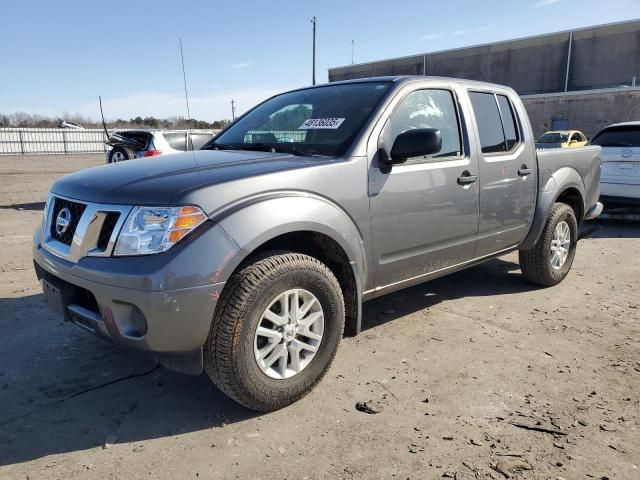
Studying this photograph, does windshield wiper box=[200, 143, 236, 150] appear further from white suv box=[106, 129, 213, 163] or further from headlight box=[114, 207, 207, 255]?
white suv box=[106, 129, 213, 163]

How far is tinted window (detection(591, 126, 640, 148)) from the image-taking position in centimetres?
803

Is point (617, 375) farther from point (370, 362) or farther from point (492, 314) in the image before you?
point (370, 362)

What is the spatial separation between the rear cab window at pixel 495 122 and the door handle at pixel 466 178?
34 centimetres

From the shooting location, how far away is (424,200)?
3.43 meters

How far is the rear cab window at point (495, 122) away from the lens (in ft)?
13.4

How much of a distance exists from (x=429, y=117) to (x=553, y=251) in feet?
7.53

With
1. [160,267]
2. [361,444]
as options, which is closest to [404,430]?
[361,444]

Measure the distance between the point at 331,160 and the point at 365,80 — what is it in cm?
109

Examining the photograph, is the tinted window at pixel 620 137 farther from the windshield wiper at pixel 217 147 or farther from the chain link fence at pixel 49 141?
the chain link fence at pixel 49 141

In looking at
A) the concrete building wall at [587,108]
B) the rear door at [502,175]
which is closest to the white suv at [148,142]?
the rear door at [502,175]

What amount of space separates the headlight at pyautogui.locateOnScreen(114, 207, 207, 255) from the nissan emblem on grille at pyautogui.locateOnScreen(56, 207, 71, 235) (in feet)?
1.83

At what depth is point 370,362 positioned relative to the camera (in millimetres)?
3412

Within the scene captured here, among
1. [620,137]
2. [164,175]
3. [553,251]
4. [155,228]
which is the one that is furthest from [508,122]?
[620,137]

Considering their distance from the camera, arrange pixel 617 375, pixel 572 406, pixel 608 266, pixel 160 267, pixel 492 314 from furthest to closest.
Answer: pixel 608 266
pixel 492 314
pixel 617 375
pixel 572 406
pixel 160 267
